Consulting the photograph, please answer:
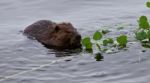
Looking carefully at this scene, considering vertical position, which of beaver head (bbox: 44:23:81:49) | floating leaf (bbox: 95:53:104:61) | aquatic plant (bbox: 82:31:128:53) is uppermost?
beaver head (bbox: 44:23:81:49)

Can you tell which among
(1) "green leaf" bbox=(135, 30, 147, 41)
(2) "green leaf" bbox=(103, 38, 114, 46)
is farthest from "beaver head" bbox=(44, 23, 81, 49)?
(1) "green leaf" bbox=(135, 30, 147, 41)

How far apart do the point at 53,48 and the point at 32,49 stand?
0.44 metres

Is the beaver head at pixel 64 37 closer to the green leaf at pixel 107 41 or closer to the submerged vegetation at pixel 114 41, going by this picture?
the submerged vegetation at pixel 114 41

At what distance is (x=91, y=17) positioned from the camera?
11.8 meters

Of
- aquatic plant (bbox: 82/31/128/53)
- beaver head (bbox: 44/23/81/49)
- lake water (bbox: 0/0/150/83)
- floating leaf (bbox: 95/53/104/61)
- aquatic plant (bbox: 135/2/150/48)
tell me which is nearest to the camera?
lake water (bbox: 0/0/150/83)

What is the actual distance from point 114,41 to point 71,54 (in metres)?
0.84

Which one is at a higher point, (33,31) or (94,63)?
(33,31)

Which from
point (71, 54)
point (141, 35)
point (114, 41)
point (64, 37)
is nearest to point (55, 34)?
point (64, 37)

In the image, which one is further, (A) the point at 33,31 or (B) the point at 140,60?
(A) the point at 33,31

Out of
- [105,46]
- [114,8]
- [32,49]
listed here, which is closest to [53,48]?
[32,49]

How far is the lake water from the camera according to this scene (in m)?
7.55

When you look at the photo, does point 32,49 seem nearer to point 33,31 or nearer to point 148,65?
point 33,31

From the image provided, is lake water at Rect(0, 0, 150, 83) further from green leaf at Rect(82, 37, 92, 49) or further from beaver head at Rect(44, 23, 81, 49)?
beaver head at Rect(44, 23, 81, 49)

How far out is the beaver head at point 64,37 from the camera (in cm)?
940
